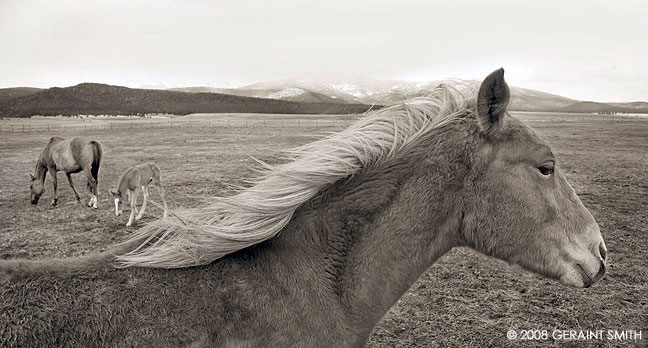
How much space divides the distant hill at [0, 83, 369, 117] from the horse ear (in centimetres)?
10415

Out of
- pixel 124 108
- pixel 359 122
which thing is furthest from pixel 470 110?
pixel 124 108

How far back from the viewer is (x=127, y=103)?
121625 millimetres

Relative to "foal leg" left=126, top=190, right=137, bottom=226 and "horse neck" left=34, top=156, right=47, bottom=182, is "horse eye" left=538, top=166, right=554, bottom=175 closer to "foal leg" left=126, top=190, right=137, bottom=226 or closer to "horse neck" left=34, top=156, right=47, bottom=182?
"foal leg" left=126, top=190, right=137, bottom=226

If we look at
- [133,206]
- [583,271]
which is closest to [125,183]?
[133,206]

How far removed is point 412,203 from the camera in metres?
2.52

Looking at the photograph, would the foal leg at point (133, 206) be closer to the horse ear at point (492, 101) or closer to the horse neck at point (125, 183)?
the horse neck at point (125, 183)

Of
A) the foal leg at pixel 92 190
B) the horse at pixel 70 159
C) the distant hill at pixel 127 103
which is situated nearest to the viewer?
the foal leg at pixel 92 190

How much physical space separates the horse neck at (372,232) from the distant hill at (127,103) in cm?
10422

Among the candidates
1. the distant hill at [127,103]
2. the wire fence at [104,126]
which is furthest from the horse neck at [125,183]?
the distant hill at [127,103]

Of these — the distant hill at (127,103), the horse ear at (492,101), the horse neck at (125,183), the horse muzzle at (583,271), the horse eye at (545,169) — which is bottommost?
the horse neck at (125,183)

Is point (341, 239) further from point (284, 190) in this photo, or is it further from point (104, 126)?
point (104, 126)

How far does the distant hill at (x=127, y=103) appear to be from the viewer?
102000mm

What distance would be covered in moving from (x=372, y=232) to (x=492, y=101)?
111cm

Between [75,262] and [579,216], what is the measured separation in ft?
10.7
